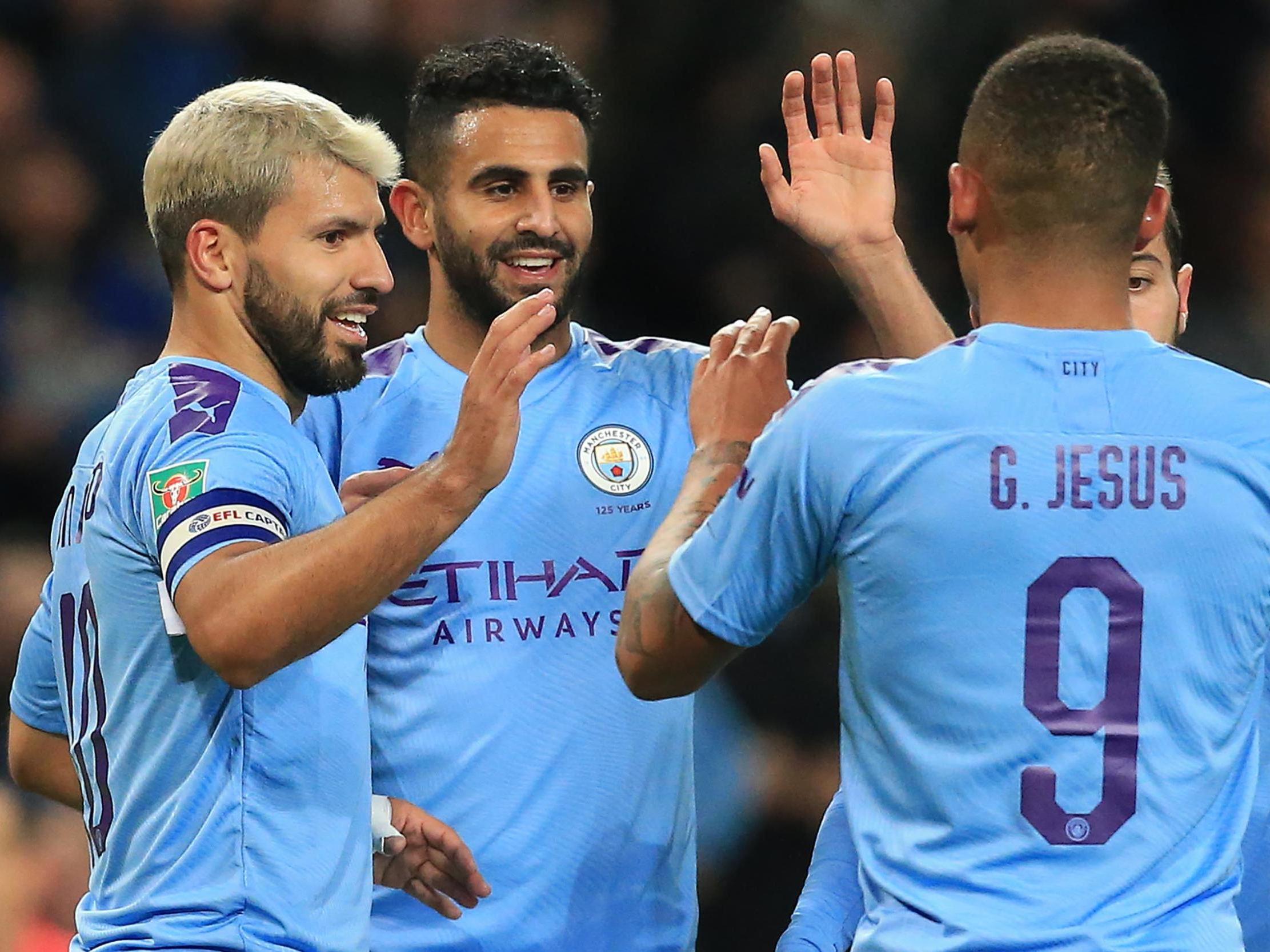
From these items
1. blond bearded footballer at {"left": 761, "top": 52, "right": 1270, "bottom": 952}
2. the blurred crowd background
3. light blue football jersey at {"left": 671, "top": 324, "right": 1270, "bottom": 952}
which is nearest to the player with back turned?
light blue football jersey at {"left": 671, "top": 324, "right": 1270, "bottom": 952}

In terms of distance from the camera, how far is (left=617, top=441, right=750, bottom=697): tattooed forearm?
8.65ft

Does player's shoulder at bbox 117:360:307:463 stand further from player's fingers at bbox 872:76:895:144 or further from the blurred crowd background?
the blurred crowd background

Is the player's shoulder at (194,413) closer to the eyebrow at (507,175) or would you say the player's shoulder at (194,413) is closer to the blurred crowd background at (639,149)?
the eyebrow at (507,175)

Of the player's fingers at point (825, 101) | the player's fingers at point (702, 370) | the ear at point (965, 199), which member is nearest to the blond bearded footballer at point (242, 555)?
the player's fingers at point (702, 370)

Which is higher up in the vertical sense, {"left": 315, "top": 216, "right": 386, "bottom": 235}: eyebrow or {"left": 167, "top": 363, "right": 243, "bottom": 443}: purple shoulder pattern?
{"left": 315, "top": 216, "right": 386, "bottom": 235}: eyebrow

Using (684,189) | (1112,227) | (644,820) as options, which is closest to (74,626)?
(644,820)

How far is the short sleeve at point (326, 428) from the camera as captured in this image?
390cm

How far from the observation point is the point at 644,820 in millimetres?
3785

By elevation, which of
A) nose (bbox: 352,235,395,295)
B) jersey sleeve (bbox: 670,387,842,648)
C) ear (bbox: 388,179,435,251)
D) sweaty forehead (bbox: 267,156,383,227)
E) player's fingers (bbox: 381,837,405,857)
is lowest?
player's fingers (bbox: 381,837,405,857)

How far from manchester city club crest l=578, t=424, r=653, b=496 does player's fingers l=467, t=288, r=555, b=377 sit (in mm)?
879

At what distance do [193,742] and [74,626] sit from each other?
0.36 metres

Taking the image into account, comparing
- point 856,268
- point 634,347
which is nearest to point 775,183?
point 856,268

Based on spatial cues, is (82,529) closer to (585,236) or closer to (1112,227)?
(585,236)

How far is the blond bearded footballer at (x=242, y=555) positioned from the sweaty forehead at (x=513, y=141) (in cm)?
69
